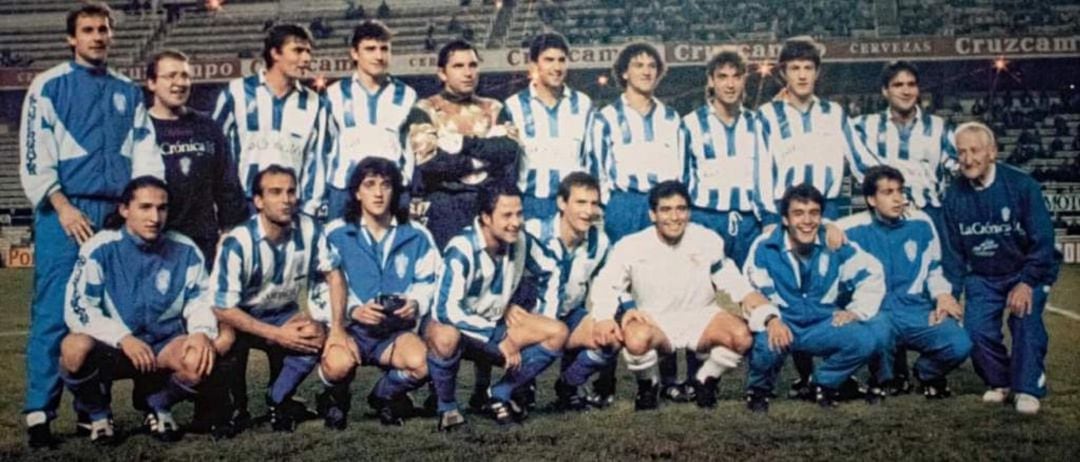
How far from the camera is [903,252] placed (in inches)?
147

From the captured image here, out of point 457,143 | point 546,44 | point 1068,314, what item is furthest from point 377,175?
point 1068,314

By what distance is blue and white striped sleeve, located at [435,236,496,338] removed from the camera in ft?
11.4

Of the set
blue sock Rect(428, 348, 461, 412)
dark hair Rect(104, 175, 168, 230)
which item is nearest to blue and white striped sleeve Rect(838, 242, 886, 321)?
blue sock Rect(428, 348, 461, 412)

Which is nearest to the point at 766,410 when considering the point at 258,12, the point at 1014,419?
the point at 1014,419

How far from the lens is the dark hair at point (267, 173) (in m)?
3.54

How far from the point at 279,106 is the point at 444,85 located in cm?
69

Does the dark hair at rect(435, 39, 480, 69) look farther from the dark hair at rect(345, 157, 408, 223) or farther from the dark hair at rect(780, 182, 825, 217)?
the dark hair at rect(780, 182, 825, 217)

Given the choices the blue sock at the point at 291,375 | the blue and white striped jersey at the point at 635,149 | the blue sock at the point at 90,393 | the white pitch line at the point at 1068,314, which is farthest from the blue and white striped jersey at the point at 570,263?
the white pitch line at the point at 1068,314

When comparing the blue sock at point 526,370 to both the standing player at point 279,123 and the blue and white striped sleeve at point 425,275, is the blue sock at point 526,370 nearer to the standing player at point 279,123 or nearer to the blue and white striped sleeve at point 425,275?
the blue and white striped sleeve at point 425,275

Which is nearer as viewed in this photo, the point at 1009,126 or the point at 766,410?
the point at 766,410

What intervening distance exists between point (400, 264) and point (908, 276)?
2148 millimetres

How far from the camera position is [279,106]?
3.60 m

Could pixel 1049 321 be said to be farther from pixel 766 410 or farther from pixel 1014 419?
pixel 766 410

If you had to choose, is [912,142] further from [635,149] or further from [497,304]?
[497,304]
